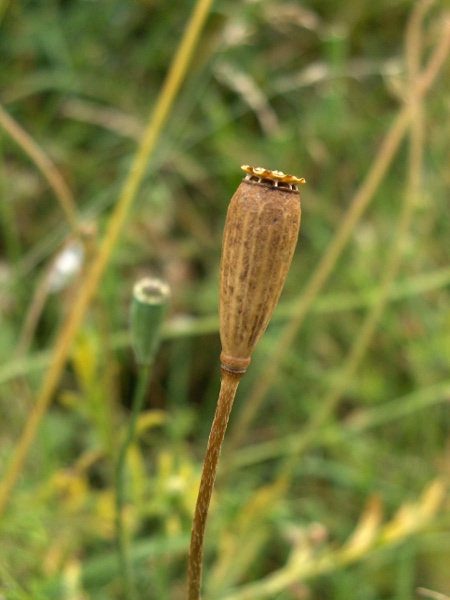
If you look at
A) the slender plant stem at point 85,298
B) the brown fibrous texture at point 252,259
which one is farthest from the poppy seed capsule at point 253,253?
the slender plant stem at point 85,298

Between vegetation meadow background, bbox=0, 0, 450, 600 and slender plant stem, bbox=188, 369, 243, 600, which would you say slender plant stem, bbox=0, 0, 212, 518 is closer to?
vegetation meadow background, bbox=0, 0, 450, 600

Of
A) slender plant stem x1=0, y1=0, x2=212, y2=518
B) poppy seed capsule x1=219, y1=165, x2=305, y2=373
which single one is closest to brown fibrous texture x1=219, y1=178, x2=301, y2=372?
poppy seed capsule x1=219, y1=165, x2=305, y2=373

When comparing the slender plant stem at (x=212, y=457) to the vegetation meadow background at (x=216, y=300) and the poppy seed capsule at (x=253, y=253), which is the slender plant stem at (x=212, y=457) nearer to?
the poppy seed capsule at (x=253, y=253)

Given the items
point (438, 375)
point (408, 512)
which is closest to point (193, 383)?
point (438, 375)

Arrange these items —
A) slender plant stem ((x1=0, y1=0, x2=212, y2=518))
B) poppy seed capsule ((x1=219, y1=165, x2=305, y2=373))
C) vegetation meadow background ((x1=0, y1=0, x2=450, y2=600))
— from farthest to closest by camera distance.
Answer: vegetation meadow background ((x1=0, y1=0, x2=450, y2=600))
slender plant stem ((x1=0, y1=0, x2=212, y2=518))
poppy seed capsule ((x1=219, y1=165, x2=305, y2=373))

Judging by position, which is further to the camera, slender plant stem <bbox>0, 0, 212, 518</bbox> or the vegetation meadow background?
the vegetation meadow background

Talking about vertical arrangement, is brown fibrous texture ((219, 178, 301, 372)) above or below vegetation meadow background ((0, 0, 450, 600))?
below

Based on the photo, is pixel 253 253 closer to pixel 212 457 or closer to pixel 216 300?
pixel 212 457
